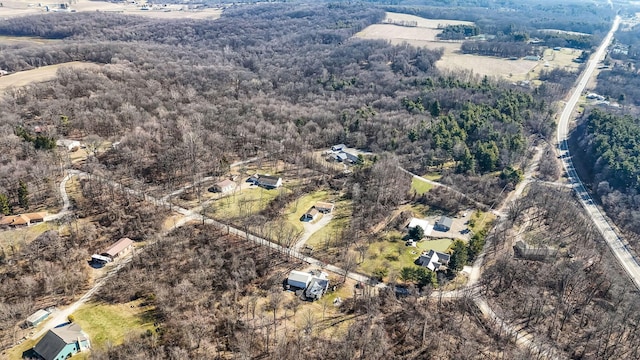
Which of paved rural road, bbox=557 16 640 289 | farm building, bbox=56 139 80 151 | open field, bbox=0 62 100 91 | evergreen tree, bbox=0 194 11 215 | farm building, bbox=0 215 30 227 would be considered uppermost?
open field, bbox=0 62 100 91

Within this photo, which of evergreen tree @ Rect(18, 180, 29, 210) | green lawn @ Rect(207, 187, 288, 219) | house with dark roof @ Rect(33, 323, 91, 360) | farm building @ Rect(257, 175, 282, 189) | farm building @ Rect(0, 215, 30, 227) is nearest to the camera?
house with dark roof @ Rect(33, 323, 91, 360)

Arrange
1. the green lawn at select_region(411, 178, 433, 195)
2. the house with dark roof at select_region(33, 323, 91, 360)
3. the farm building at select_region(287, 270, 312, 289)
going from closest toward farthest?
1. the house with dark roof at select_region(33, 323, 91, 360)
2. the farm building at select_region(287, 270, 312, 289)
3. the green lawn at select_region(411, 178, 433, 195)

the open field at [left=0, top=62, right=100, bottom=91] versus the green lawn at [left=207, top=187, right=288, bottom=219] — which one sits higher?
the open field at [left=0, top=62, right=100, bottom=91]

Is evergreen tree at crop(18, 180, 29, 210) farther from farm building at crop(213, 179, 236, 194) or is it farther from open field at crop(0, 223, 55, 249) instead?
farm building at crop(213, 179, 236, 194)

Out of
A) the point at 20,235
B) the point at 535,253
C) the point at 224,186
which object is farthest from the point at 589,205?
the point at 20,235

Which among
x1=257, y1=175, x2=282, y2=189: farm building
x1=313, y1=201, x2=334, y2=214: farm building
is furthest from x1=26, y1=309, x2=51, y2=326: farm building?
x1=313, y1=201, x2=334, y2=214: farm building

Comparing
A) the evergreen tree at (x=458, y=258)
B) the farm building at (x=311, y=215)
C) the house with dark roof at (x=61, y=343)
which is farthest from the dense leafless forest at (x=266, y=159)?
the farm building at (x=311, y=215)

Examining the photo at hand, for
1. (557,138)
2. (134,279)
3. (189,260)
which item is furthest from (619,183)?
(134,279)
